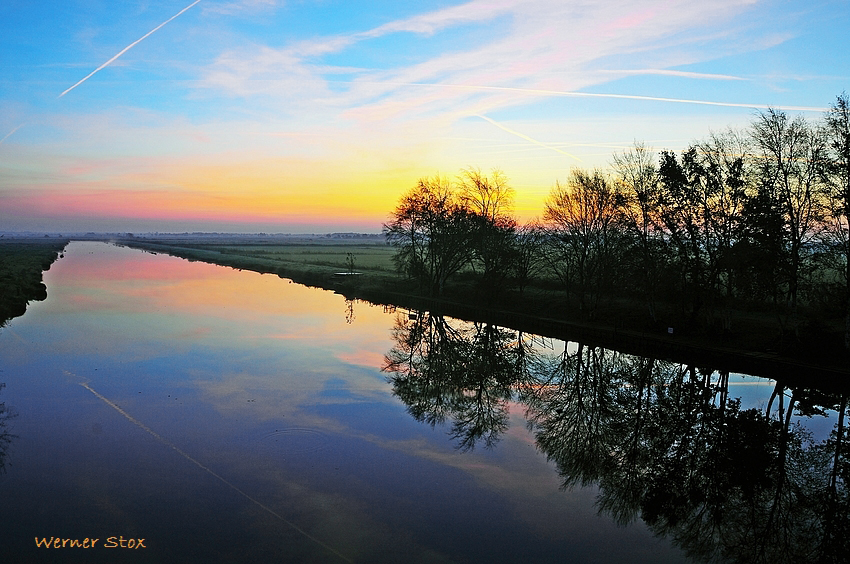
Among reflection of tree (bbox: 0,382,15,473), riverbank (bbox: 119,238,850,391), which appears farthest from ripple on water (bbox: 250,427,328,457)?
riverbank (bbox: 119,238,850,391)

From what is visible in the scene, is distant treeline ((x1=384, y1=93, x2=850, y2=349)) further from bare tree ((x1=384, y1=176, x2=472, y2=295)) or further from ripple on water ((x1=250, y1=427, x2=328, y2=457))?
ripple on water ((x1=250, y1=427, x2=328, y2=457))

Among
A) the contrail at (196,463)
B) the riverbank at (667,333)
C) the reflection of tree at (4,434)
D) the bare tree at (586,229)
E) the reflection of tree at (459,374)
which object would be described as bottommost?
the reflection of tree at (4,434)

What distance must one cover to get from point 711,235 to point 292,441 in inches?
1115

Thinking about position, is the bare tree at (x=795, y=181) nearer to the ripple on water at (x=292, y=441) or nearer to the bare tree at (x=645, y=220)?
the bare tree at (x=645, y=220)

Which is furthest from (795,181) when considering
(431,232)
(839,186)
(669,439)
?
(431,232)

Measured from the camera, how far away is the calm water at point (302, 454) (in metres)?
10.9

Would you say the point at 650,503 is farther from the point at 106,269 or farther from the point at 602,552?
the point at 106,269

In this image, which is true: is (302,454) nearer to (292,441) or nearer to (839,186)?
(292,441)

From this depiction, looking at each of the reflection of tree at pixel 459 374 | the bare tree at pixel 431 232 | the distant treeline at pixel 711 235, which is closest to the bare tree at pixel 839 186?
the distant treeline at pixel 711 235

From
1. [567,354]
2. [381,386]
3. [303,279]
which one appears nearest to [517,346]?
[567,354]

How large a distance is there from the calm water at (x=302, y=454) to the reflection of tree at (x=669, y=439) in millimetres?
203

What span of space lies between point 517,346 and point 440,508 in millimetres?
22102

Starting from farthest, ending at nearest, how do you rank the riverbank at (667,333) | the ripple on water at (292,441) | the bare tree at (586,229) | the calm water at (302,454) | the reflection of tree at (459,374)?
1. the bare tree at (586,229)
2. the riverbank at (667,333)
3. the reflection of tree at (459,374)
4. the ripple on water at (292,441)
5. the calm water at (302,454)

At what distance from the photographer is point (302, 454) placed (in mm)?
15289
